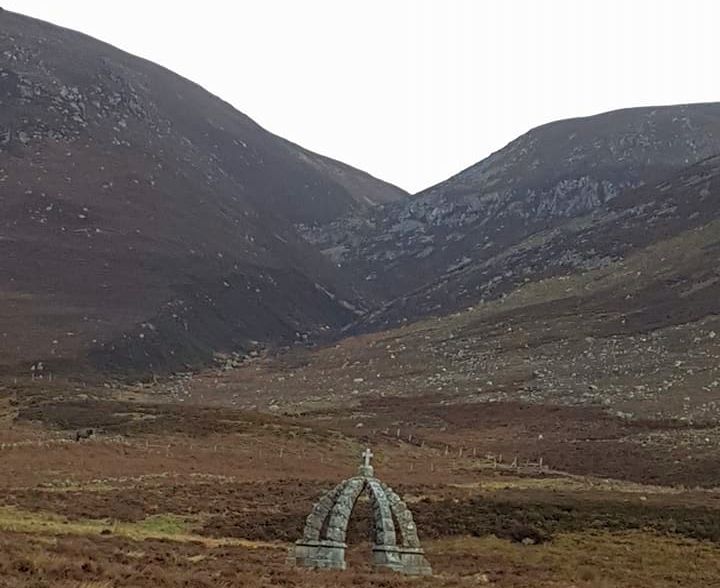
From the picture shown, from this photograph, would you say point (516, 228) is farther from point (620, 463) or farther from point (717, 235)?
point (620, 463)

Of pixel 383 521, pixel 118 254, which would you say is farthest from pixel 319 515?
pixel 118 254

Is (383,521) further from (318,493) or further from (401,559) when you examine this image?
(318,493)

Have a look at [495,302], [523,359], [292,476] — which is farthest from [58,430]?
[495,302]

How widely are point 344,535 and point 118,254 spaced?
430ft

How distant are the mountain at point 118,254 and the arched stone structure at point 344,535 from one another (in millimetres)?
87390

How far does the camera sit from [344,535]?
86.8 ft

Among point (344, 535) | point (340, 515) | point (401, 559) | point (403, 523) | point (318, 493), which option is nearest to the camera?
point (401, 559)

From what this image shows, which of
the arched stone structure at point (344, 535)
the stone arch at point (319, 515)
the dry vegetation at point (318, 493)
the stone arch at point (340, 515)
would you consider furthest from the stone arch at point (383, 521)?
the dry vegetation at point (318, 493)

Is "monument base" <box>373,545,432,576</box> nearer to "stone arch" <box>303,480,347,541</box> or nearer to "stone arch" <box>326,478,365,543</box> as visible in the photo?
"stone arch" <box>326,478,365,543</box>

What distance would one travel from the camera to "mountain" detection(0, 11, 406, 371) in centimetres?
12544

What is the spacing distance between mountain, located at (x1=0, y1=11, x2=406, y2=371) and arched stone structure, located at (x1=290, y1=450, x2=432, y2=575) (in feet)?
287

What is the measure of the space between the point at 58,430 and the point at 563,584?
53206 millimetres

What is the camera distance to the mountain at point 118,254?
412 feet

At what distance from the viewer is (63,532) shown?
29.9 m
